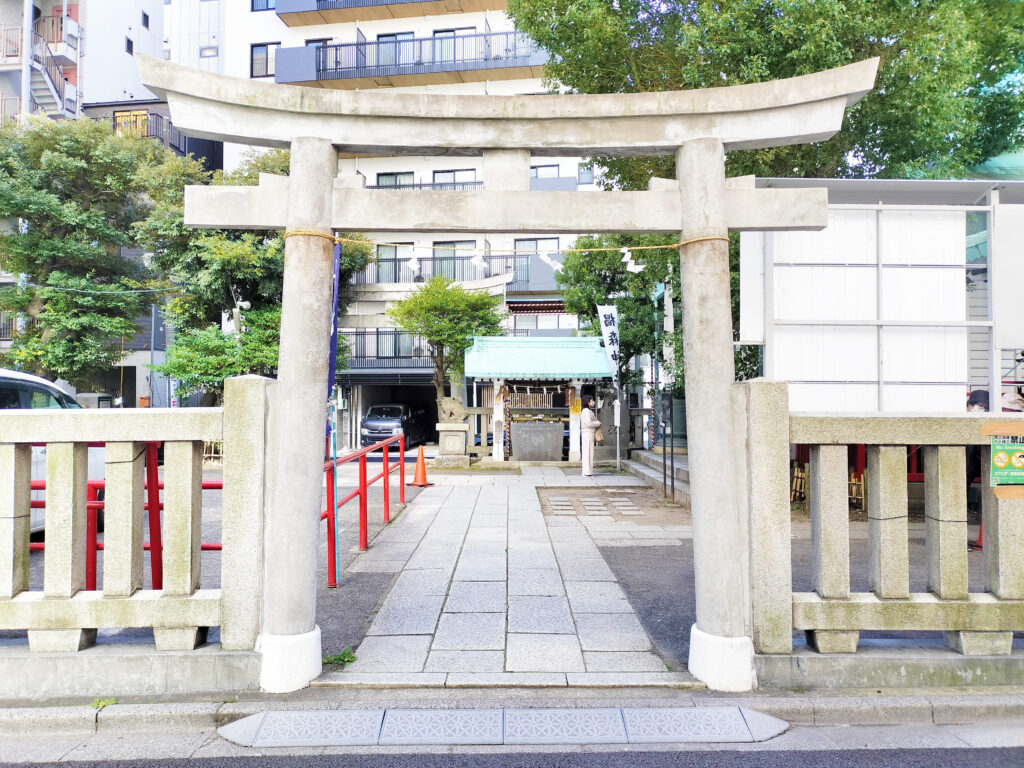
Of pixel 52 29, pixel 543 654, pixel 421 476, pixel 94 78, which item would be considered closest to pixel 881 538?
pixel 543 654

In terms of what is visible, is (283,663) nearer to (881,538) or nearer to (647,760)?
(647,760)

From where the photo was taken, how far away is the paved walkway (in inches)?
160

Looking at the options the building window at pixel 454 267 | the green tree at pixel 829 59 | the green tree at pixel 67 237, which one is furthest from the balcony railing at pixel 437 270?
the green tree at pixel 829 59

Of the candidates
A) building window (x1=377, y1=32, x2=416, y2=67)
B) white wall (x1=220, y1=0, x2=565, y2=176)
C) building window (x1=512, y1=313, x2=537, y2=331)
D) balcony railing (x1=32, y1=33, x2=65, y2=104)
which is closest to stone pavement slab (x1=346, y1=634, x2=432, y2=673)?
building window (x1=512, y1=313, x2=537, y2=331)

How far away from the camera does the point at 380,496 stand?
452 inches

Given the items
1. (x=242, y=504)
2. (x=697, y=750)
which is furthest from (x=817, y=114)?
(x=242, y=504)

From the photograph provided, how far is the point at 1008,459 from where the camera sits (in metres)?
3.86

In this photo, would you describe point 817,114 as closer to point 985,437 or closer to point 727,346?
point 727,346

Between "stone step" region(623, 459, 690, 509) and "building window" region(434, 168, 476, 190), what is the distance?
13.5 metres

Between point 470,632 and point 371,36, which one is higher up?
point 371,36

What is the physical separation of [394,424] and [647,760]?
19.1 metres

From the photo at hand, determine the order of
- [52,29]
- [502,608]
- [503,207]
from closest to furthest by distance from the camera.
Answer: [503,207], [502,608], [52,29]

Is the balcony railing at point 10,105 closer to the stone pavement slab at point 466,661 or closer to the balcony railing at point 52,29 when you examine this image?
the balcony railing at point 52,29

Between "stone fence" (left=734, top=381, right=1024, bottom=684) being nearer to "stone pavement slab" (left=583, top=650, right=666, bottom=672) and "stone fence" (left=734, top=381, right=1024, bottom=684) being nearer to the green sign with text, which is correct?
the green sign with text
